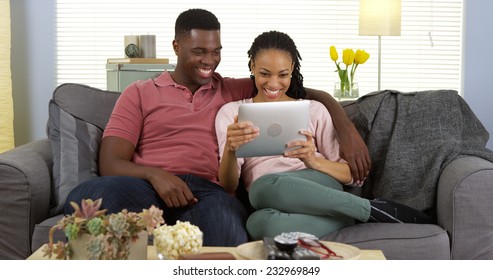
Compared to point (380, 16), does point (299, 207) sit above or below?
below

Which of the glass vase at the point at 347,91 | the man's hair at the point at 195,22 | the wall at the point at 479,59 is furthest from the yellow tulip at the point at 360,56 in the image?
the man's hair at the point at 195,22

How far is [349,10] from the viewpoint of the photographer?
574cm

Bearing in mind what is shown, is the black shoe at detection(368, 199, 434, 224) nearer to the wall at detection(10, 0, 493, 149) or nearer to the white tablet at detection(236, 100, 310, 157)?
the white tablet at detection(236, 100, 310, 157)

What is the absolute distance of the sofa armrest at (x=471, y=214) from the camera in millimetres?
2615

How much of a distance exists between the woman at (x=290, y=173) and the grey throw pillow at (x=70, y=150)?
0.48 meters

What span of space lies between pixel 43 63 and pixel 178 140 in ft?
9.75

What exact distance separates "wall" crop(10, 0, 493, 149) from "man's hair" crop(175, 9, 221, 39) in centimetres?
280

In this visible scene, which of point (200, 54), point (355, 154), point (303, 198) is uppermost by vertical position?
point (200, 54)

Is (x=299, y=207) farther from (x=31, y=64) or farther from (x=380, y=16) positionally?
(x=31, y=64)

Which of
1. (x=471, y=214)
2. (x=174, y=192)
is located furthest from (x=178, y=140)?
(x=471, y=214)

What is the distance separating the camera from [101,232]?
1.79 m
